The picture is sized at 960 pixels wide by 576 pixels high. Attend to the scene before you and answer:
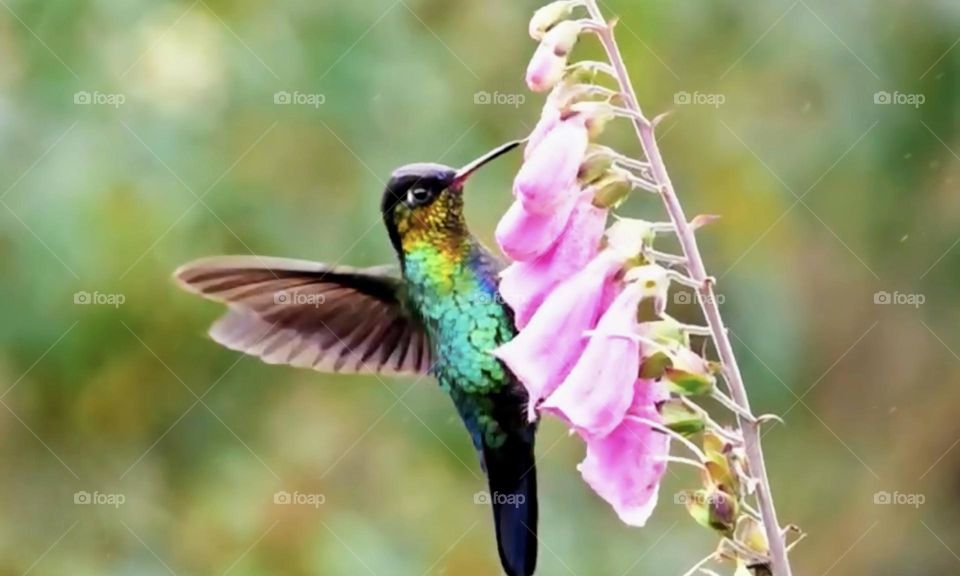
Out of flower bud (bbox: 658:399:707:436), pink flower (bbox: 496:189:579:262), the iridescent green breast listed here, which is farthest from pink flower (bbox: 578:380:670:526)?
the iridescent green breast

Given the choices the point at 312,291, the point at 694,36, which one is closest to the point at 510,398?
the point at 312,291

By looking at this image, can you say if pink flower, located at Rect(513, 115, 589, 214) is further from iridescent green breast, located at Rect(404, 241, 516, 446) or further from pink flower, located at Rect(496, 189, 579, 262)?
iridescent green breast, located at Rect(404, 241, 516, 446)

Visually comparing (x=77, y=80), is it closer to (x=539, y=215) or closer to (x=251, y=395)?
(x=251, y=395)

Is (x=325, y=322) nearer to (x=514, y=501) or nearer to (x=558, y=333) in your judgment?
(x=514, y=501)

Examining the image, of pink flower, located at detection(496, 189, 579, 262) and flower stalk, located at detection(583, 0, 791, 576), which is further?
pink flower, located at detection(496, 189, 579, 262)

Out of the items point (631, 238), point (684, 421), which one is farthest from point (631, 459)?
point (631, 238)
